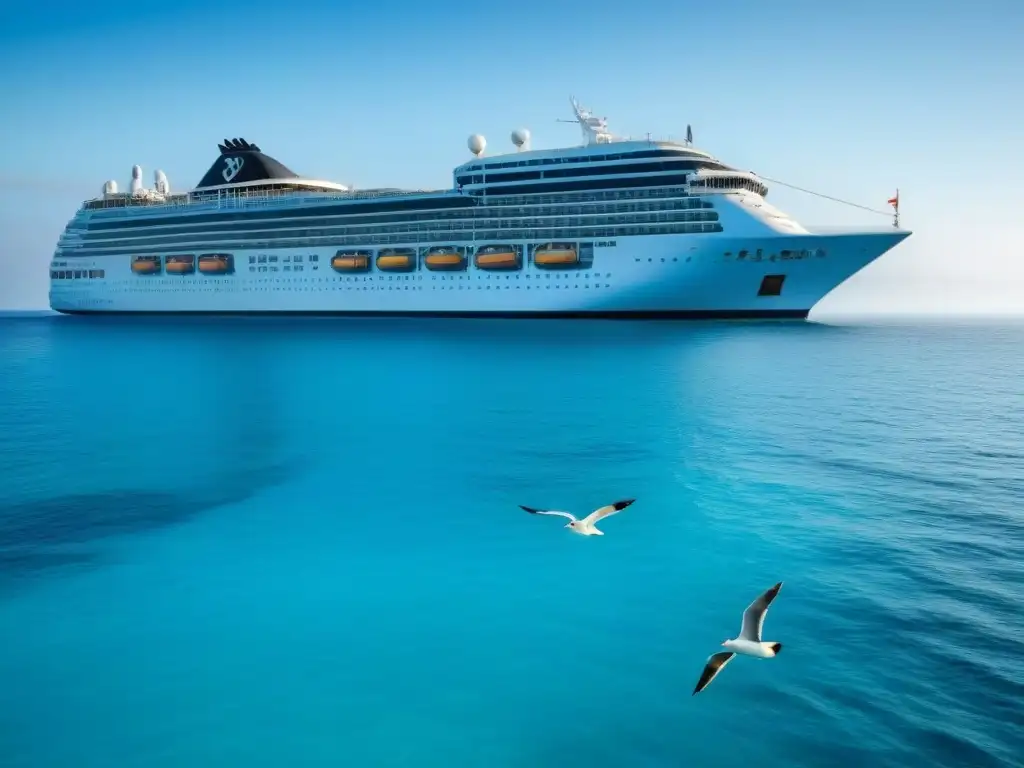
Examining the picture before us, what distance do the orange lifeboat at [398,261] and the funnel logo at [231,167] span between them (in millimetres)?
27591

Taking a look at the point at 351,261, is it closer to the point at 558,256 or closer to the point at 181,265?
the point at 558,256

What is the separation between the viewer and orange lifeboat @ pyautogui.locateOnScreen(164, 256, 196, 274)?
269ft

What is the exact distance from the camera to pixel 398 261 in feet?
230

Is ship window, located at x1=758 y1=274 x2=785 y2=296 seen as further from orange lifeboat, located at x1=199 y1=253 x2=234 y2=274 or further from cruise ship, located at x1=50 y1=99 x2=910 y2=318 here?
orange lifeboat, located at x1=199 y1=253 x2=234 y2=274

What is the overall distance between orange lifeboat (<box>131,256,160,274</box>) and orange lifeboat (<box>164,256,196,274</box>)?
1.71 meters

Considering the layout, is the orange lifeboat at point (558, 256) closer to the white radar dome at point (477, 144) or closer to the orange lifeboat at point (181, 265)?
the white radar dome at point (477, 144)

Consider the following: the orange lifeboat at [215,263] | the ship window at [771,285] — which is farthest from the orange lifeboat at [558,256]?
the orange lifeboat at [215,263]

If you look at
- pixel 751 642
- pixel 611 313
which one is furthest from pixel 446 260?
pixel 751 642

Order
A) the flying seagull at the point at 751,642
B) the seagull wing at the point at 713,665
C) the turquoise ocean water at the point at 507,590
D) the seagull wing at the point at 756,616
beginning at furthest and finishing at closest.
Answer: the turquoise ocean water at the point at 507,590, the seagull wing at the point at 756,616, the flying seagull at the point at 751,642, the seagull wing at the point at 713,665

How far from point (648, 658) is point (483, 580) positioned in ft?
10.2

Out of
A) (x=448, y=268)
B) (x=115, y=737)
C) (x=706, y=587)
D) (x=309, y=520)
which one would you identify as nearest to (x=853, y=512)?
(x=706, y=587)

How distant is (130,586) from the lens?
10.8m

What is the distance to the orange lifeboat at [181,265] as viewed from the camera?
8212cm

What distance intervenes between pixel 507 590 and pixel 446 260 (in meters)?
58.9
